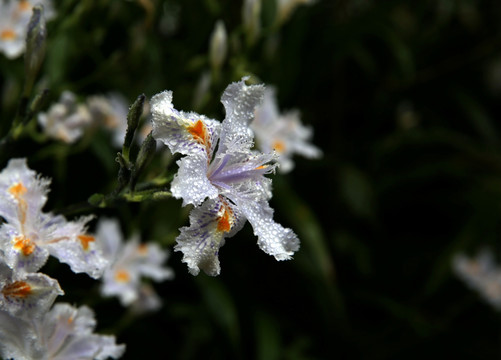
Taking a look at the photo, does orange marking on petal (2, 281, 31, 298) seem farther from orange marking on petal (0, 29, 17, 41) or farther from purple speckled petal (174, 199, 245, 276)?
orange marking on petal (0, 29, 17, 41)

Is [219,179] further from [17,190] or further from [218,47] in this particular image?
[218,47]

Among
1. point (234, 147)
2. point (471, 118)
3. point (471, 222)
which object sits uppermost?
point (471, 118)

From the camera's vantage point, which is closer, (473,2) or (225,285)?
(225,285)

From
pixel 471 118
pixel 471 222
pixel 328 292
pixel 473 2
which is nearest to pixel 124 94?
pixel 328 292

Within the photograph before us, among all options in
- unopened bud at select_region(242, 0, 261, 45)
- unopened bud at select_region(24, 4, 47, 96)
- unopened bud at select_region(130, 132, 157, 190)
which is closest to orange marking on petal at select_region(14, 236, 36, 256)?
unopened bud at select_region(130, 132, 157, 190)

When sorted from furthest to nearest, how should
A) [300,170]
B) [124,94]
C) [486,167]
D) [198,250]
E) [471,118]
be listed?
1. [471,118]
2. [486,167]
3. [300,170]
4. [124,94]
5. [198,250]

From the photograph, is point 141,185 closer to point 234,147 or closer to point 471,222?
point 234,147
